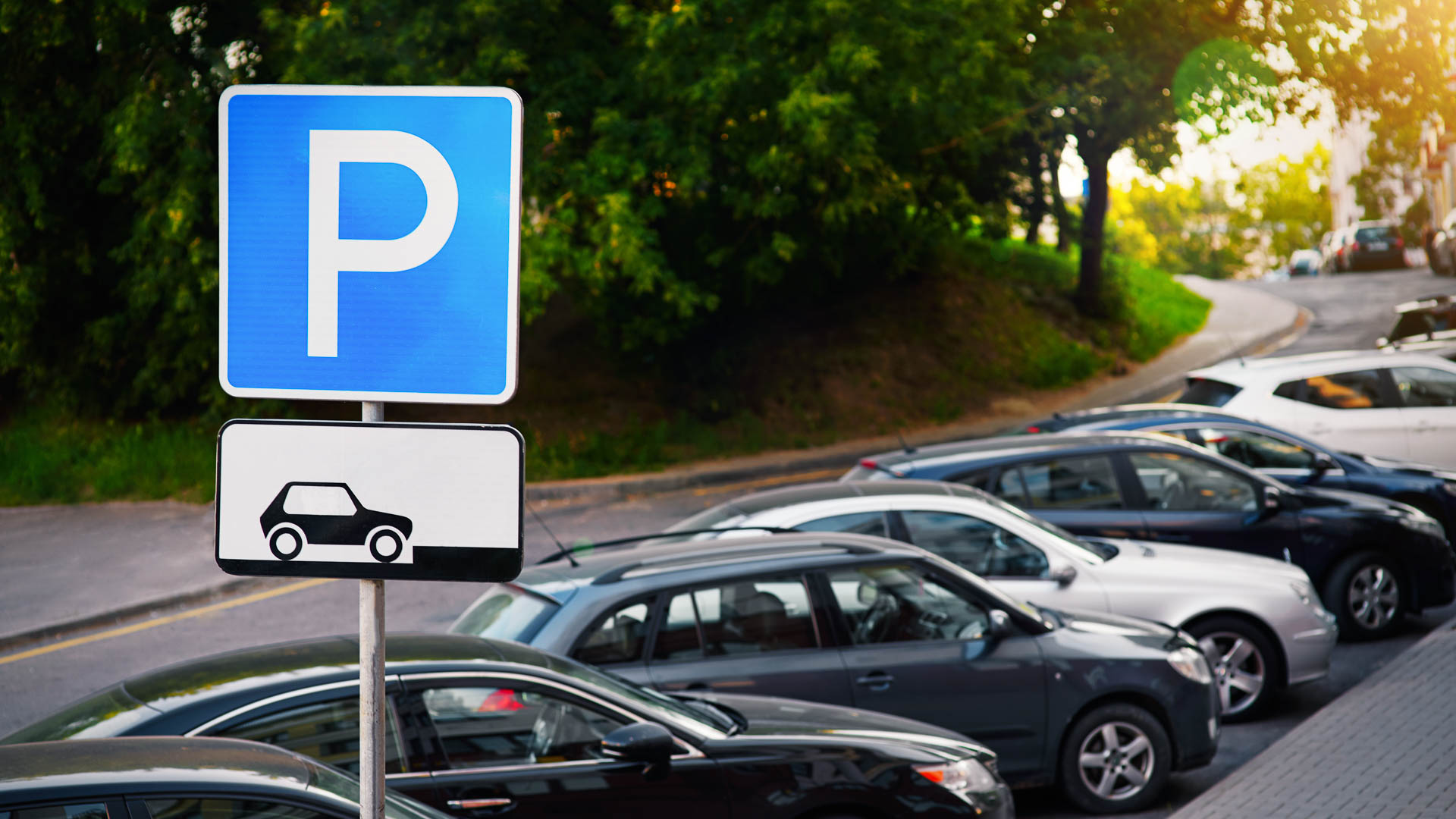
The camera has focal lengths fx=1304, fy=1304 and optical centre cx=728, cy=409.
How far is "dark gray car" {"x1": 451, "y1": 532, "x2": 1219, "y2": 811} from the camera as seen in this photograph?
6.20 meters

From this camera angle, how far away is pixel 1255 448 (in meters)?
11.2

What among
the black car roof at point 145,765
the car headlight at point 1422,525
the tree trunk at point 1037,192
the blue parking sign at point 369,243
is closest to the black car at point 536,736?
the black car roof at point 145,765

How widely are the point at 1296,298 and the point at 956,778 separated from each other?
3543 centimetres

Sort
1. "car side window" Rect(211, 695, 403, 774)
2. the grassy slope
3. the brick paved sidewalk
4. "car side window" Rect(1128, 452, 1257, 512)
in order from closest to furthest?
"car side window" Rect(211, 695, 403, 774) < the brick paved sidewalk < "car side window" Rect(1128, 452, 1257, 512) < the grassy slope

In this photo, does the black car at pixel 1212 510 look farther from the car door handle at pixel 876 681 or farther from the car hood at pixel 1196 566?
the car door handle at pixel 876 681

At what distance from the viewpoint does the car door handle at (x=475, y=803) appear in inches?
186

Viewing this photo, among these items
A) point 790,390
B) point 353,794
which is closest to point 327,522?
point 353,794

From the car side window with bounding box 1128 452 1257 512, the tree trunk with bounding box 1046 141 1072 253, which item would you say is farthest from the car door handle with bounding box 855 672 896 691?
the tree trunk with bounding box 1046 141 1072 253

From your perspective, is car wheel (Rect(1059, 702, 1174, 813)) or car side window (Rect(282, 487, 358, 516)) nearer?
car side window (Rect(282, 487, 358, 516))

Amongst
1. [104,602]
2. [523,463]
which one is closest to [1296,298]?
[104,602]

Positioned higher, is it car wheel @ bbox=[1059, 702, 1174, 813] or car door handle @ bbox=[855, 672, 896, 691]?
car door handle @ bbox=[855, 672, 896, 691]

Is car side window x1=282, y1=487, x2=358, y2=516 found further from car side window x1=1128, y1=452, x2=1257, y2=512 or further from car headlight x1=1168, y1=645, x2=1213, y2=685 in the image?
car side window x1=1128, y1=452, x2=1257, y2=512

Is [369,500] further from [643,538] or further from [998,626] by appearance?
[643,538]

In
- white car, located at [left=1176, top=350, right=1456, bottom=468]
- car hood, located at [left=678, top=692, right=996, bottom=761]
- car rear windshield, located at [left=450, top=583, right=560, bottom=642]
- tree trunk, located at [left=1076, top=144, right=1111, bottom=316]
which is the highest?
tree trunk, located at [left=1076, top=144, right=1111, bottom=316]
